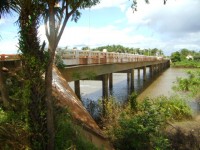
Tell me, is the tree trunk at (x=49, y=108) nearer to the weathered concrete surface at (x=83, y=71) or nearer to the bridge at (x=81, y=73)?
the bridge at (x=81, y=73)

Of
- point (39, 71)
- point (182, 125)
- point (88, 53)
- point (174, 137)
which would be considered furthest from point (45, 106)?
point (88, 53)

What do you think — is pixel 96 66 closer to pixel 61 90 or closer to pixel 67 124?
pixel 61 90

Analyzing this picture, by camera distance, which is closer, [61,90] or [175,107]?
[61,90]

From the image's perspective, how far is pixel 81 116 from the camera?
12086mm

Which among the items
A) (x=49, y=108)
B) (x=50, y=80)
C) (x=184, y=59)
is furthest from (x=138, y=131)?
(x=184, y=59)

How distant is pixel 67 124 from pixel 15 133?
1.85m

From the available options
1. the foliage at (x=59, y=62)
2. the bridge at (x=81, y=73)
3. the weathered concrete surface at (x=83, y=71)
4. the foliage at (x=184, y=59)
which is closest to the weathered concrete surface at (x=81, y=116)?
the bridge at (x=81, y=73)

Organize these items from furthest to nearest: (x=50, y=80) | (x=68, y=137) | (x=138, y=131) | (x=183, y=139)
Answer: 1. (x=183, y=139)
2. (x=138, y=131)
3. (x=68, y=137)
4. (x=50, y=80)

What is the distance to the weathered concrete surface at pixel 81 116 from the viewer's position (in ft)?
36.1

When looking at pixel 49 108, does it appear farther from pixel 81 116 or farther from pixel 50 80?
pixel 81 116

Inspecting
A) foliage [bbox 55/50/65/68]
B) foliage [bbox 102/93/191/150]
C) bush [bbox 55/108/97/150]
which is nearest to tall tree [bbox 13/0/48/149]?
bush [bbox 55/108/97/150]

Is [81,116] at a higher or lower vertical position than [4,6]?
lower

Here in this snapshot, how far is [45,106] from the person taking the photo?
7.89m

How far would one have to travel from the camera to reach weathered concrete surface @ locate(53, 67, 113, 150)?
11.0m
